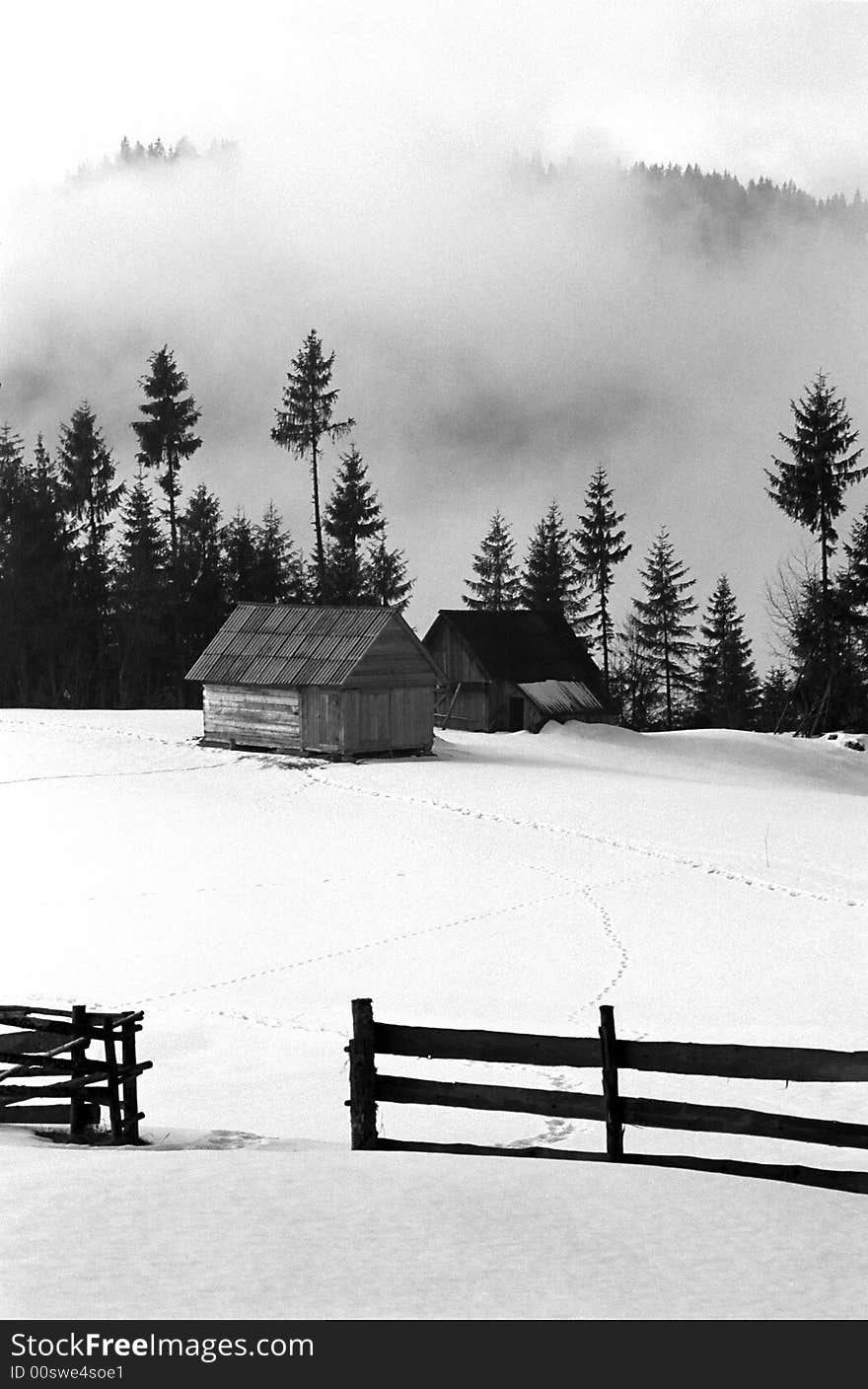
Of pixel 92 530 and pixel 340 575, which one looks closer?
pixel 92 530

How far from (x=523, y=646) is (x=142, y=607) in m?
18.8

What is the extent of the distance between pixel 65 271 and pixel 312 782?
61086 millimetres

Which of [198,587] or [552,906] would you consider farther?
[198,587]

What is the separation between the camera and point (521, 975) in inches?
789

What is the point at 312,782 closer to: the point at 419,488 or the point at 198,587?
the point at 198,587

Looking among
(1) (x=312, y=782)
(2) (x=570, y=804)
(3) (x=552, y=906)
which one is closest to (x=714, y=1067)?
(3) (x=552, y=906)

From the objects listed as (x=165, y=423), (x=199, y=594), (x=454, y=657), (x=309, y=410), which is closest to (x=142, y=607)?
(x=199, y=594)

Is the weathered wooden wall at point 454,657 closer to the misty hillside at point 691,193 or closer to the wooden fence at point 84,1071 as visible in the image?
the wooden fence at point 84,1071

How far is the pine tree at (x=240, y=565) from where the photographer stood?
6556 centimetres

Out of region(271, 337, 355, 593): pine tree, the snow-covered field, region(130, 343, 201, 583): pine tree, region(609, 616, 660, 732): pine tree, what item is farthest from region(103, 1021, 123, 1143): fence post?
region(609, 616, 660, 732): pine tree

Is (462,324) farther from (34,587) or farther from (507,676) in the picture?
(507,676)

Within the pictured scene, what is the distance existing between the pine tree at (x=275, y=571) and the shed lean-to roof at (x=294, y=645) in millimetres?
18979

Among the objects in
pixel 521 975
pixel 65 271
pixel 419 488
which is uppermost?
pixel 65 271

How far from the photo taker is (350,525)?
227 feet
